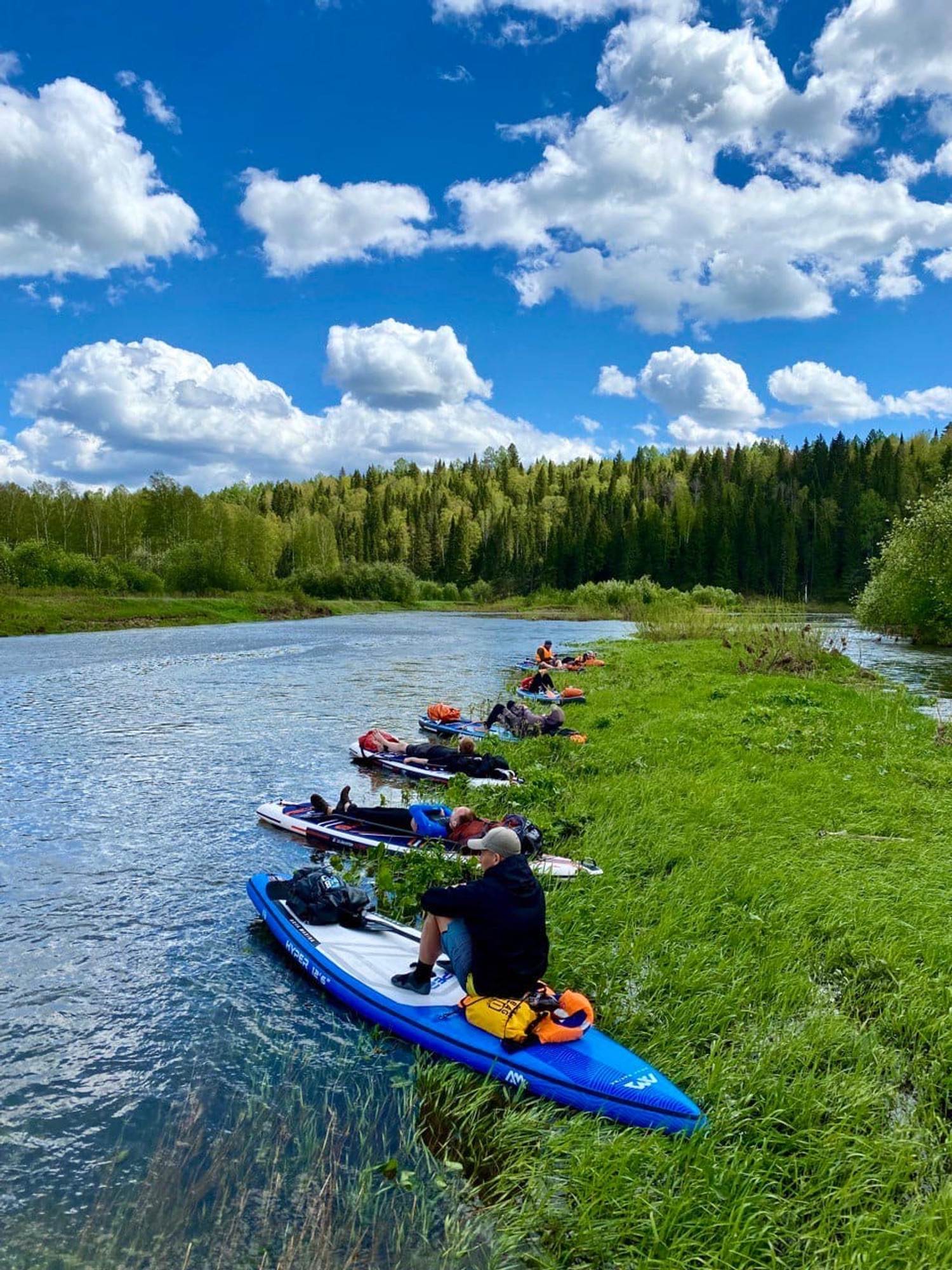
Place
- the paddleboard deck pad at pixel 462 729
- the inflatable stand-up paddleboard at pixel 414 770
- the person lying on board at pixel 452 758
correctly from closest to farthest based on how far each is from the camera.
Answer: the inflatable stand-up paddleboard at pixel 414 770 → the person lying on board at pixel 452 758 → the paddleboard deck pad at pixel 462 729

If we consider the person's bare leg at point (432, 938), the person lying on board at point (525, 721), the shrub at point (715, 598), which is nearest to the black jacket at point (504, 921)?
the person's bare leg at point (432, 938)

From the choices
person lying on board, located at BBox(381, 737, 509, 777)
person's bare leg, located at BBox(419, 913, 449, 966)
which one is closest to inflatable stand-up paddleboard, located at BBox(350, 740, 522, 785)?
person lying on board, located at BBox(381, 737, 509, 777)

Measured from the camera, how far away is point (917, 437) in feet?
449

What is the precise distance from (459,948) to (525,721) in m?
12.1

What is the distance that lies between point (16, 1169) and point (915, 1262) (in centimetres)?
592

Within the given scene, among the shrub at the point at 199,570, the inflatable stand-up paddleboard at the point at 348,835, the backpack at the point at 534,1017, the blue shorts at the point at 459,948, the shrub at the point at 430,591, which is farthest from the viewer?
the shrub at the point at 430,591

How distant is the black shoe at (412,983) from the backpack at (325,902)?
5.12 feet

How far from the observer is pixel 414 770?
15797 millimetres

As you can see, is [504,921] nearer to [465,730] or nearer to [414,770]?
[414,770]

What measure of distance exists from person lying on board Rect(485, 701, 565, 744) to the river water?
2672 mm

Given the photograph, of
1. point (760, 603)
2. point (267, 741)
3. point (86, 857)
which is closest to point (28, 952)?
point (86, 857)

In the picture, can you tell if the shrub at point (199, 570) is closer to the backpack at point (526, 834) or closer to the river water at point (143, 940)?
the river water at point (143, 940)

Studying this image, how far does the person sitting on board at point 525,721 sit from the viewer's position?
18562 millimetres

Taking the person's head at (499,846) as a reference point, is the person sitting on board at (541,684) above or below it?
below
